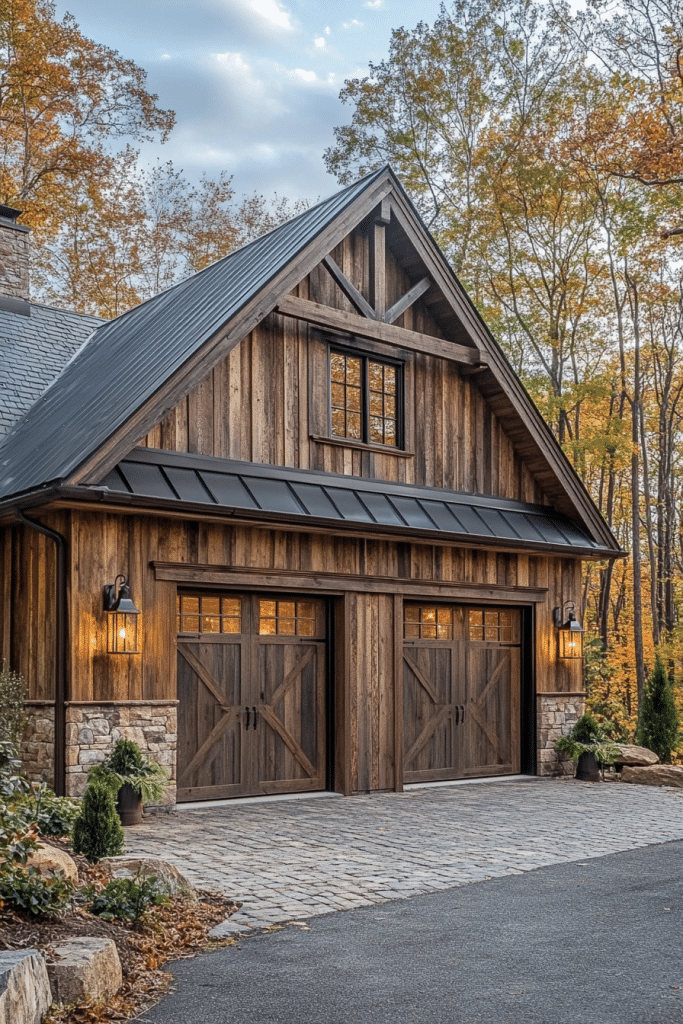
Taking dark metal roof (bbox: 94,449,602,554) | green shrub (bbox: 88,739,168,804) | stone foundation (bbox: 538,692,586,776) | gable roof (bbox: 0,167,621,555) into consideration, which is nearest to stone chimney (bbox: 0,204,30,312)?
gable roof (bbox: 0,167,621,555)

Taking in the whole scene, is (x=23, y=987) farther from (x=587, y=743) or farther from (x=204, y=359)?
(x=587, y=743)

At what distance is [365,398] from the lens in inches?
527

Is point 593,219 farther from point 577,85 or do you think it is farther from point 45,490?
point 45,490

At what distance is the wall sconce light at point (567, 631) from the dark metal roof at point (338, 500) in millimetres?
1010

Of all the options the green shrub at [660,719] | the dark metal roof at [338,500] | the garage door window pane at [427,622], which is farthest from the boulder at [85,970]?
the green shrub at [660,719]

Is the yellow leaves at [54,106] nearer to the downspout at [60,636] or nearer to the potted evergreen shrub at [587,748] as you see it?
the downspout at [60,636]

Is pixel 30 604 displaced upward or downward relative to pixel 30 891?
upward

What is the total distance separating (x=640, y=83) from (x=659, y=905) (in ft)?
52.0

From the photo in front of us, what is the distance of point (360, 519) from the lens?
1238 cm

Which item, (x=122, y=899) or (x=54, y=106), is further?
(x=54, y=106)

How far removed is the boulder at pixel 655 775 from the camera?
14.1 metres

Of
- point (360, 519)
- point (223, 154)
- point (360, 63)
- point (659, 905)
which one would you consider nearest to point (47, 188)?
point (360, 63)

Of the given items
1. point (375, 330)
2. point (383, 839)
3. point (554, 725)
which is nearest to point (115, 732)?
point (383, 839)

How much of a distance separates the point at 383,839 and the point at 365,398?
228 inches
